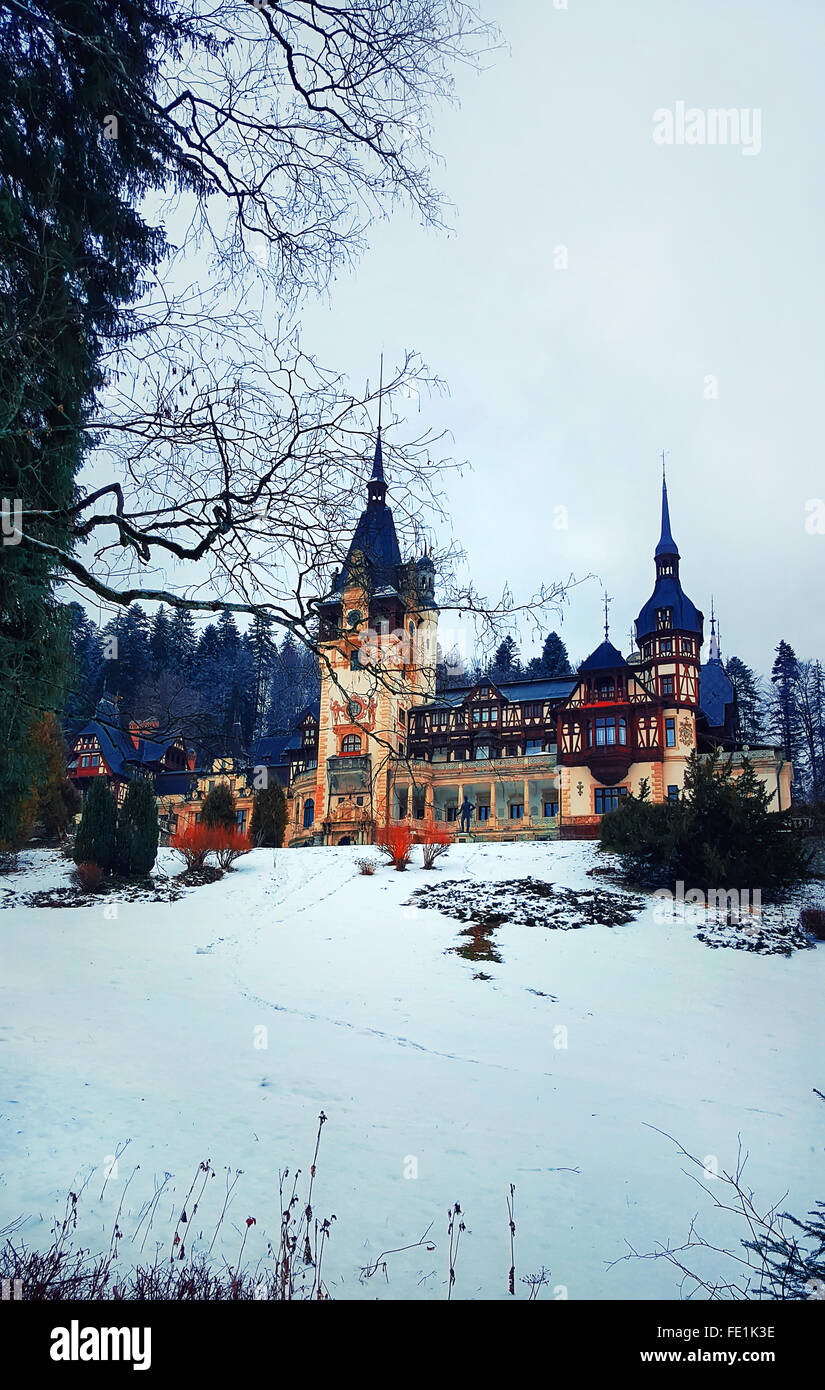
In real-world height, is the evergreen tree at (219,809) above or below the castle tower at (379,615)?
below

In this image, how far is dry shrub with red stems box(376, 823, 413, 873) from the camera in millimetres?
23234

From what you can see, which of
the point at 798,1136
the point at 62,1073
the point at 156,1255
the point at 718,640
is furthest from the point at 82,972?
the point at 718,640

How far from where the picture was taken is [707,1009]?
1273 centimetres

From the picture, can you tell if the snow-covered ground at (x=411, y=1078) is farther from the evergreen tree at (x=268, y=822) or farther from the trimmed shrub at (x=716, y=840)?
the evergreen tree at (x=268, y=822)

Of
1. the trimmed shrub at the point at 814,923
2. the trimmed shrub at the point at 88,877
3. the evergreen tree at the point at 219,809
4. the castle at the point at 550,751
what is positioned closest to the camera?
the trimmed shrub at the point at 814,923

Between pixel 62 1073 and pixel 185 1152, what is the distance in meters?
2.55

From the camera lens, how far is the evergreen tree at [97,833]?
2211cm

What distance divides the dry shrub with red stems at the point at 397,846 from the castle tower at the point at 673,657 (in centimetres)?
1724

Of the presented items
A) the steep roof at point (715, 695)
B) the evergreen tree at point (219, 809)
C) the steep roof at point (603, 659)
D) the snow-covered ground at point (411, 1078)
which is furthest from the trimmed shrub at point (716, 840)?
the steep roof at point (715, 695)

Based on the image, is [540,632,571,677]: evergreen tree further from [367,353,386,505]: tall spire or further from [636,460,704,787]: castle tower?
[367,353,386,505]: tall spire

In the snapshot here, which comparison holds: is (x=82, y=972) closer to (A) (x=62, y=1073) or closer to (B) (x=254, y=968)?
(B) (x=254, y=968)

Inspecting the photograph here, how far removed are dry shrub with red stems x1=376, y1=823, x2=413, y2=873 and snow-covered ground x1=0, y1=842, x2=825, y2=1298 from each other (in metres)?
4.93

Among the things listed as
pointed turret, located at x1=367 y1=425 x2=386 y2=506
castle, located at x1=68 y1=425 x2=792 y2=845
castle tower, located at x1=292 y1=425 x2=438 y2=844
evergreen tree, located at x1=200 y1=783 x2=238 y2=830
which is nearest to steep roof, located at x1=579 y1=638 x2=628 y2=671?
castle, located at x1=68 y1=425 x2=792 y2=845

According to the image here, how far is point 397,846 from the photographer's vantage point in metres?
23.6
